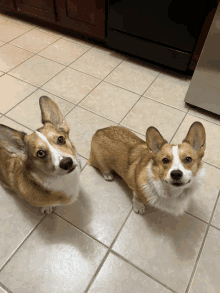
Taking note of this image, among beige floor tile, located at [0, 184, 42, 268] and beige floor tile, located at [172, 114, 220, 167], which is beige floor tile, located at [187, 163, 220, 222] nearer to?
beige floor tile, located at [172, 114, 220, 167]

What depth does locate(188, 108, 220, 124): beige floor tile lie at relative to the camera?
2174mm

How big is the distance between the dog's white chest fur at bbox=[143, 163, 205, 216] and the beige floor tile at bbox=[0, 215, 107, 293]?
528mm

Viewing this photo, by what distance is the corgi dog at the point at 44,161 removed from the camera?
1062 mm

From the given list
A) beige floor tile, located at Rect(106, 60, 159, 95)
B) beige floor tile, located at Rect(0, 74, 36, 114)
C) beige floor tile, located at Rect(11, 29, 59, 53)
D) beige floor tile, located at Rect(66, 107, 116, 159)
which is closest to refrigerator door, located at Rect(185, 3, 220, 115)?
beige floor tile, located at Rect(106, 60, 159, 95)

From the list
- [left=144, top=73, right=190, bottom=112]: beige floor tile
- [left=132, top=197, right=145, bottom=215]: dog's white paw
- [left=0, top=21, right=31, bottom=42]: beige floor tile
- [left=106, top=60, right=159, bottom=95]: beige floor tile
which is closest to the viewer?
[left=132, top=197, right=145, bottom=215]: dog's white paw

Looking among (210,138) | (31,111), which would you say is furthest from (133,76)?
(31,111)

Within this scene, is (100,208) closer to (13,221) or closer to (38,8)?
(13,221)

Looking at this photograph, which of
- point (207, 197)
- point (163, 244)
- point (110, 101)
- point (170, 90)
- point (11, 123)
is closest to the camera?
point (163, 244)

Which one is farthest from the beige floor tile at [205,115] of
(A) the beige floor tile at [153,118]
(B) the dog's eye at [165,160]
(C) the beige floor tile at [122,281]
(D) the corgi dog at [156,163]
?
(C) the beige floor tile at [122,281]

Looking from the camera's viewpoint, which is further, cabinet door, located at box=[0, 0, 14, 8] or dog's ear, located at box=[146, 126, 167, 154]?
cabinet door, located at box=[0, 0, 14, 8]

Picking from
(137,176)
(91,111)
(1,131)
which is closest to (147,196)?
(137,176)

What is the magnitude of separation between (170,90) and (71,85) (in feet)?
4.00

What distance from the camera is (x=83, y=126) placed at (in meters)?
2.08

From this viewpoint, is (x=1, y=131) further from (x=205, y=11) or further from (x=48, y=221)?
(x=205, y=11)
